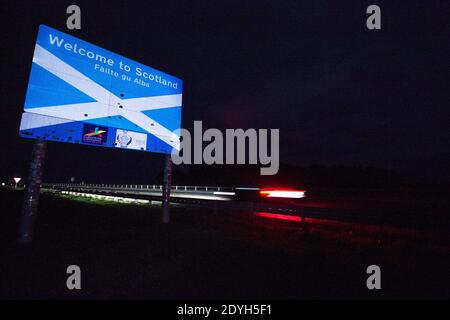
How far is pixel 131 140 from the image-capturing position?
9.27 metres

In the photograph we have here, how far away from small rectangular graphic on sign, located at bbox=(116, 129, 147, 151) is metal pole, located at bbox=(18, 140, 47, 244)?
2274 millimetres

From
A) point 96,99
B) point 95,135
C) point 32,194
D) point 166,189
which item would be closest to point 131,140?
point 95,135

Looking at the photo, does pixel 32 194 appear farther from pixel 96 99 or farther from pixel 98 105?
pixel 96 99

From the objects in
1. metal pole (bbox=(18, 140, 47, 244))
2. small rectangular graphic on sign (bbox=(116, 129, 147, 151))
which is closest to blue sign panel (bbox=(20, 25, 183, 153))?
small rectangular graphic on sign (bbox=(116, 129, 147, 151))

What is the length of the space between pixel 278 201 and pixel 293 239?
11.9 meters

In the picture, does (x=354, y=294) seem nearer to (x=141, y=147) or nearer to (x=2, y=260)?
(x=2, y=260)

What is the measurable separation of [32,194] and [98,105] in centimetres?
338

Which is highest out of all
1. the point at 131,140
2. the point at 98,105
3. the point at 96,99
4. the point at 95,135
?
the point at 96,99

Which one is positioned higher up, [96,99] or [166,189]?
[96,99]

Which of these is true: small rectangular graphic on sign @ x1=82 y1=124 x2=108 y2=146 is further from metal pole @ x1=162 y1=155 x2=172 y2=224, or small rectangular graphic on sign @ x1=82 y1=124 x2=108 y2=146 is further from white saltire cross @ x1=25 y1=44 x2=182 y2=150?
metal pole @ x1=162 y1=155 x2=172 y2=224
